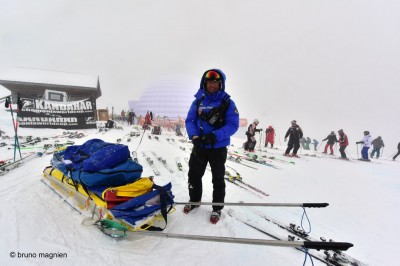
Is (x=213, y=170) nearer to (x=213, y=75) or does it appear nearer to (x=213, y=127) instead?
(x=213, y=127)

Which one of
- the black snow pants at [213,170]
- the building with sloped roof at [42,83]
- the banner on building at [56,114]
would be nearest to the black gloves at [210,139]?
the black snow pants at [213,170]

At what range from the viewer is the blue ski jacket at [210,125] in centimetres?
303

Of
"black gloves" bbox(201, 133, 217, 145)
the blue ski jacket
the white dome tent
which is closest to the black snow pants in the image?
the blue ski jacket

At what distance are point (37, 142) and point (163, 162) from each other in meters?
6.96

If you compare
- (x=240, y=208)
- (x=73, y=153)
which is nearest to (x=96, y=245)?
(x=73, y=153)

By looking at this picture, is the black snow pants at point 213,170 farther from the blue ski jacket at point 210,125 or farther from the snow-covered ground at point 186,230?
the snow-covered ground at point 186,230

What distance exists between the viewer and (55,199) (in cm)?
340

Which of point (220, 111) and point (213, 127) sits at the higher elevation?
point (220, 111)

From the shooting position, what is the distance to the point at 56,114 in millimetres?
14312

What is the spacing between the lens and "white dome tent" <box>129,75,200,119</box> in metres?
49.9

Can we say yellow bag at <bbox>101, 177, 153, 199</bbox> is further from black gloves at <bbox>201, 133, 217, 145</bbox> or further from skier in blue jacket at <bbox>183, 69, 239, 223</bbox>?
black gloves at <bbox>201, 133, 217, 145</bbox>

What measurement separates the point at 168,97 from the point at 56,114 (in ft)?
123

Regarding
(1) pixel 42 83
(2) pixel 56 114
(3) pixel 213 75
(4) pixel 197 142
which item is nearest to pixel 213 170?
(4) pixel 197 142

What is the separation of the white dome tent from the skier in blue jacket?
45173 millimetres
